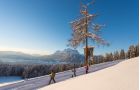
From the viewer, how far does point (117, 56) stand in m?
134

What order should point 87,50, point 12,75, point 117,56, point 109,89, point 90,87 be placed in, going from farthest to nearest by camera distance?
point 12,75 < point 117,56 < point 87,50 < point 90,87 < point 109,89

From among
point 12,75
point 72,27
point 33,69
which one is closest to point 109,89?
point 72,27

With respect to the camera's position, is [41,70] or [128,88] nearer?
[128,88]

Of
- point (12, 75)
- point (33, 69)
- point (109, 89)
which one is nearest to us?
point (109, 89)

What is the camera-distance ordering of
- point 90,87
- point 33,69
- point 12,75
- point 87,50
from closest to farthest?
1. point 90,87
2. point 87,50
3. point 33,69
4. point 12,75

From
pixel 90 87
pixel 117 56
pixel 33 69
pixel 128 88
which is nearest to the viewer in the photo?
pixel 128 88

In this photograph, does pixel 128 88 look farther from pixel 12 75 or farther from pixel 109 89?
pixel 12 75

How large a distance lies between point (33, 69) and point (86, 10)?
131 m

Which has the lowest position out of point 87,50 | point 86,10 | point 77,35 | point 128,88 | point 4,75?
point 4,75

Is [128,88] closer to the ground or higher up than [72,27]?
closer to the ground

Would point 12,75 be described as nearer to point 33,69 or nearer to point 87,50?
point 33,69

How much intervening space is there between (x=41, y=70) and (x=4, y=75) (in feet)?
117

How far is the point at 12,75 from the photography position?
586 ft

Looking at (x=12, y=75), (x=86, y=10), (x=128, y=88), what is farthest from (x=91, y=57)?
(x=12, y=75)
